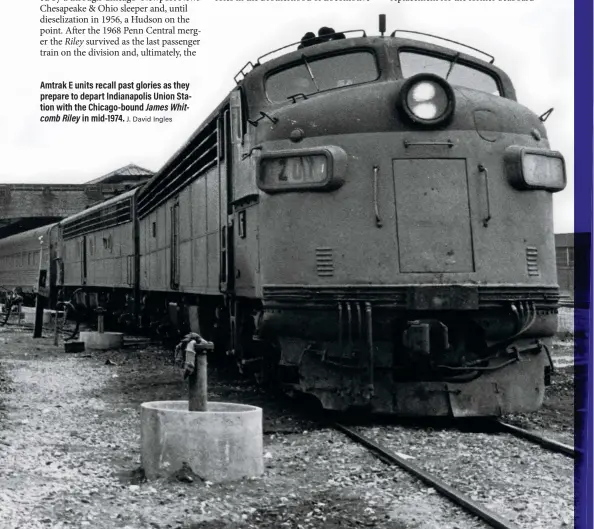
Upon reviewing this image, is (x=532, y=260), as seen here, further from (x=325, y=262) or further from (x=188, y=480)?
(x=188, y=480)

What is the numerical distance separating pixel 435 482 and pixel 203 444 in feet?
4.17

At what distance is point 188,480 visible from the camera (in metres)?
4.52

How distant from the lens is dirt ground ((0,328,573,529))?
394 cm

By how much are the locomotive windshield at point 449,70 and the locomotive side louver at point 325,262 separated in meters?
1.62

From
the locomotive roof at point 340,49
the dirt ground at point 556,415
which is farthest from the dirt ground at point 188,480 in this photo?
the locomotive roof at point 340,49

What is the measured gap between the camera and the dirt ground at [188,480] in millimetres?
3941

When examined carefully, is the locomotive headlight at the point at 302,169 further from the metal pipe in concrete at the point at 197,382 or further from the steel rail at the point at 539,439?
the steel rail at the point at 539,439

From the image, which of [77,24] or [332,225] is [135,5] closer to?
[77,24]

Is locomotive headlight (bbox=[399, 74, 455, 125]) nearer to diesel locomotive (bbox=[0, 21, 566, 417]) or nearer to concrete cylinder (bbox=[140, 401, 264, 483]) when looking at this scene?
diesel locomotive (bbox=[0, 21, 566, 417])

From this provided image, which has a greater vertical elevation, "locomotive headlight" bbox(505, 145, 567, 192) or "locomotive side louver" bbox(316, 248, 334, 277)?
"locomotive headlight" bbox(505, 145, 567, 192)

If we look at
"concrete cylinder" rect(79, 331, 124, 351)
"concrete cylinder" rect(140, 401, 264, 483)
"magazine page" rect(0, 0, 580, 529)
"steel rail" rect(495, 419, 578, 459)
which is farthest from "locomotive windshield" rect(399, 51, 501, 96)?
"concrete cylinder" rect(79, 331, 124, 351)

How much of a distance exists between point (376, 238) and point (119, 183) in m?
12.7

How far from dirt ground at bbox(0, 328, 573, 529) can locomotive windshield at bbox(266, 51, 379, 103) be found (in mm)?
2568

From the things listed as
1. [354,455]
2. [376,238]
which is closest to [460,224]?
[376,238]
